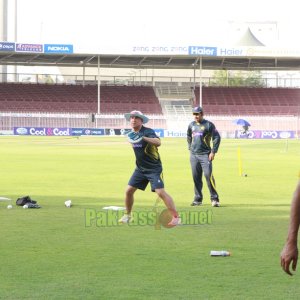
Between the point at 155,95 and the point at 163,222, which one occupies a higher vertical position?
the point at 155,95

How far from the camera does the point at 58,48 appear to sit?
77312mm

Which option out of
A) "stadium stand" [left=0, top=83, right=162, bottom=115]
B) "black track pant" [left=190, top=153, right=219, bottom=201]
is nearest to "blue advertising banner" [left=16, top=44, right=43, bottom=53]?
"stadium stand" [left=0, top=83, right=162, bottom=115]

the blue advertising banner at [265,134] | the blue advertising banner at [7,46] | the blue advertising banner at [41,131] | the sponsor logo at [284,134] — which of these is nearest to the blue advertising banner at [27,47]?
the blue advertising banner at [7,46]

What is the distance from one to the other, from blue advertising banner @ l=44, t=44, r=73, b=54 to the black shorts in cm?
6561

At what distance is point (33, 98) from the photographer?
83062mm

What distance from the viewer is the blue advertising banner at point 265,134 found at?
242ft

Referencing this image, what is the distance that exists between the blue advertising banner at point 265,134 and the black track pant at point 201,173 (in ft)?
191

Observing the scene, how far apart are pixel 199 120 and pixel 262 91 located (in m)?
74.6

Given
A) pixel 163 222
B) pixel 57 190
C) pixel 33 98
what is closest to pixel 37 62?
pixel 33 98

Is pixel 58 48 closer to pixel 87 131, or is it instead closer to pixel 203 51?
pixel 87 131

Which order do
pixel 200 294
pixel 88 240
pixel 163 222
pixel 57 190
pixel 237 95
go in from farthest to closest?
pixel 237 95 → pixel 57 190 → pixel 163 222 → pixel 88 240 → pixel 200 294

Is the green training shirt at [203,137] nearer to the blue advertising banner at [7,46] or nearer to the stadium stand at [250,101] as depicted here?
the blue advertising banner at [7,46]

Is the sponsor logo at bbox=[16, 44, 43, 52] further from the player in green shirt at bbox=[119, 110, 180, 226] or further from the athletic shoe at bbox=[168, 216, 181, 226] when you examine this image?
the athletic shoe at bbox=[168, 216, 181, 226]

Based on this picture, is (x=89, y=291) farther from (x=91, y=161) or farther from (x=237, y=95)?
(x=237, y=95)
